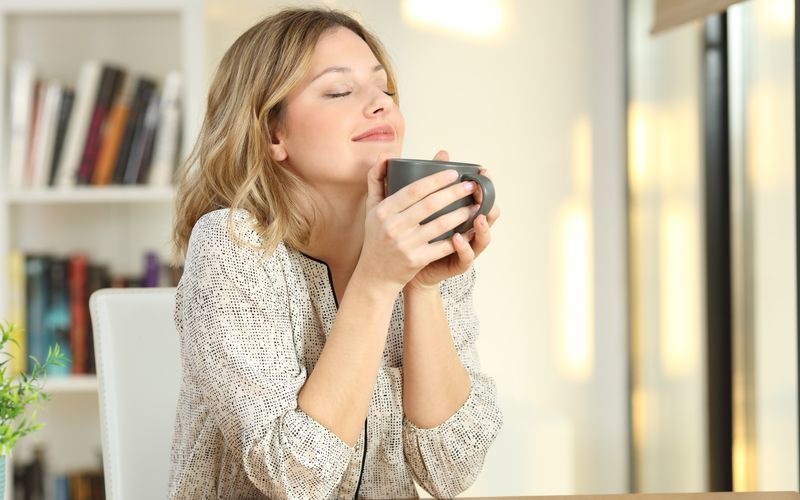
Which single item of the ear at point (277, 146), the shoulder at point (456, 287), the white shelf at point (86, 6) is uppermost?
the white shelf at point (86, 6)

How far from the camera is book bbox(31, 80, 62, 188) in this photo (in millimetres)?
2672

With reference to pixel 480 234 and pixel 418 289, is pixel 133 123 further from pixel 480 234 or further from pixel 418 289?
pixel 480 234

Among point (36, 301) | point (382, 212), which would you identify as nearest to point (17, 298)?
point (36, 301)

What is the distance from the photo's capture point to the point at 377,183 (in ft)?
3.69

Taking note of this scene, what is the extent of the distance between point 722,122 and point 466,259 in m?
1.55

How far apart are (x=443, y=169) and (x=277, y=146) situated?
1.10 feet

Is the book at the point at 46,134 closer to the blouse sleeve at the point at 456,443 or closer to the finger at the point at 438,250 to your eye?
the blouse sleeve at the point at 456,443

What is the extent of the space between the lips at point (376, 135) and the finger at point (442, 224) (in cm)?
20

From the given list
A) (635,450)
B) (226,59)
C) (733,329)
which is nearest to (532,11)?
(733,329)

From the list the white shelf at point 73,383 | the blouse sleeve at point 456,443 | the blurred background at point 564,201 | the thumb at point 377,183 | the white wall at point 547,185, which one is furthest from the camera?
the white wall at point 547,185

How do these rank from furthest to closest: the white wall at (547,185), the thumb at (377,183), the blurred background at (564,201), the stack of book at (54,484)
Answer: the white wall at (547,185), the stack of book at (54,484), the blurred background at (564,201), the thumb at (377,183)

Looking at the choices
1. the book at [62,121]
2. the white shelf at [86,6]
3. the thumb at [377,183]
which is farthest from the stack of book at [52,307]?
the thumb at [377,183]

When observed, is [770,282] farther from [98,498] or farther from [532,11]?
[98,498]

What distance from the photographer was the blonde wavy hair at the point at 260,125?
124cm
